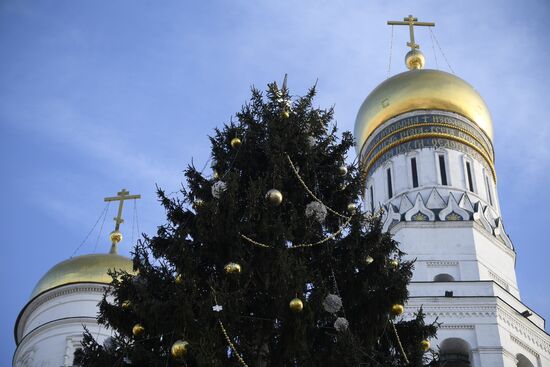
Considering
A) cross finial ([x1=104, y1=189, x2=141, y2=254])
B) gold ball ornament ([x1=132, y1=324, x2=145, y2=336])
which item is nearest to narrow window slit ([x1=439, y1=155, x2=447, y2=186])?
cross finial ([x1=104, y1=189, x2=141, y2=254])

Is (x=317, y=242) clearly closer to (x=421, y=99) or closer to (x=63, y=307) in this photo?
(x=63, y=307)

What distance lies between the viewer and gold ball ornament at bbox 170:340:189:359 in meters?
7.30

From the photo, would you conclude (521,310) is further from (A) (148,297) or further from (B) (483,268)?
(A) (148,297)

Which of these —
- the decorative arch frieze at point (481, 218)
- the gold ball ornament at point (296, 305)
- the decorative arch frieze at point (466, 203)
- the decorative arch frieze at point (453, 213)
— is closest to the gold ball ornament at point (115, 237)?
the decorative arch frieze at point (453, 213)

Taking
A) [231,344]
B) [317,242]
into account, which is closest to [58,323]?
[317,242]

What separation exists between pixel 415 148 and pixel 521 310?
546cm

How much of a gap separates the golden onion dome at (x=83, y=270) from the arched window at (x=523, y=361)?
901 cm

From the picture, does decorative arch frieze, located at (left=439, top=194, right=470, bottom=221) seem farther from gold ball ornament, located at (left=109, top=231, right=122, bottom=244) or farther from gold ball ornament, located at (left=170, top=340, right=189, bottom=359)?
gold ball ornament, located at (left=170, top=340, right=189, bottom=359)

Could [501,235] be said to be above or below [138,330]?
above

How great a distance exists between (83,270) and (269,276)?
12.6 meters

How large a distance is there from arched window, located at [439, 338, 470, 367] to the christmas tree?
828 cm

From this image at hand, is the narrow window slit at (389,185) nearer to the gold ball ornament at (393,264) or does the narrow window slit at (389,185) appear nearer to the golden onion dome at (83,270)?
the golden onion dome at (83,270)

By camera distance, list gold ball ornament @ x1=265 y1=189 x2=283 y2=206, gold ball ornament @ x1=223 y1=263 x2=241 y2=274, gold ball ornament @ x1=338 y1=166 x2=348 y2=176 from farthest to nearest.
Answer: gold ball ornament @ x1=338 y1=166 x2=348 y2=176, gold ball ornament @ x1=265 y1=189 x2=283 y2=206, gold ball ornament @ x1=223 y1=263 x2=241 y2=274

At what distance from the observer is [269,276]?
827 centimetres
